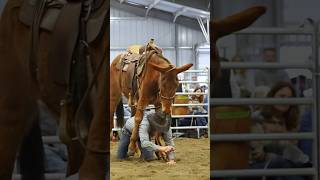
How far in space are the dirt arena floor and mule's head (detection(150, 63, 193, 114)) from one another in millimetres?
118

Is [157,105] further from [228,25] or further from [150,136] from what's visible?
[228,25]

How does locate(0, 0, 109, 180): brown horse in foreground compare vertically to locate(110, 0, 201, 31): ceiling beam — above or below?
below

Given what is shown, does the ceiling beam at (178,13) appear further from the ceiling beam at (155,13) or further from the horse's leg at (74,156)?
the horse's leg at (74,156)

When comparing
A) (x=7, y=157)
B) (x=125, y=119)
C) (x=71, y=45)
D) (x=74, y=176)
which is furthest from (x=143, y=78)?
(x=7, y=157)

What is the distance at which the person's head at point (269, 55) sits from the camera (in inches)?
45.4

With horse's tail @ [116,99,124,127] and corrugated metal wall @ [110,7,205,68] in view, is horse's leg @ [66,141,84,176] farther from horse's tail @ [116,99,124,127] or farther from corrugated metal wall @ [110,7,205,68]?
corrugated metal wall @ [110,7,205,68]

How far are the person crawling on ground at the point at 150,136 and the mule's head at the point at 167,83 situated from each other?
4cm

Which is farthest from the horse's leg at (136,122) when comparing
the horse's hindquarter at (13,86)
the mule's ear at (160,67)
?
the horse's hindquarter at (13,86)

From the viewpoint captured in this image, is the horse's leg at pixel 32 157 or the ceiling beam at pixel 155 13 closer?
the ceiling beam at pixel 155 13

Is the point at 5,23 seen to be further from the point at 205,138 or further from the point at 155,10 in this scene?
the point at 205,138

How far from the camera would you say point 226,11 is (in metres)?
1.15

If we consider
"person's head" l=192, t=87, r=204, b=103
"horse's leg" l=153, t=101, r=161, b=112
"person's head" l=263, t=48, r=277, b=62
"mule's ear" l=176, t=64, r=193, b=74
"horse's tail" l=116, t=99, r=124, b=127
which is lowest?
"horse's tail" l=116, t=99, r=124, b=127

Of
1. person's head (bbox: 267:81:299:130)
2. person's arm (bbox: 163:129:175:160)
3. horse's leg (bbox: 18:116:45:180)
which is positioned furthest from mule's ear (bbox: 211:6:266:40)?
horse's leg (bbox: 18:116:45:180)

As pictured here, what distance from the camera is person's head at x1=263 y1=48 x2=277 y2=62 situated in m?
1.15
